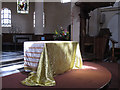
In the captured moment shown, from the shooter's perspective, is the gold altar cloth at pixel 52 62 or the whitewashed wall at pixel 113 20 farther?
the whitewashed wall at pixel 113 20

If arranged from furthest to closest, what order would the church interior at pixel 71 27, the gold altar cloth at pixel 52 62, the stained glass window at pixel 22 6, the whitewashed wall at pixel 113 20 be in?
1. the stained glass window at pixel 22 6
2. the whitewashed wall at pixel 113 20
3. the church interior at pixel 71 27
4. the gold altar cloth at pixel 52 62

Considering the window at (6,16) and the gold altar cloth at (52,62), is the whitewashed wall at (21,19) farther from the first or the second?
the gold altar cloth at (52,62)

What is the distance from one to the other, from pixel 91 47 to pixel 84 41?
398 mm

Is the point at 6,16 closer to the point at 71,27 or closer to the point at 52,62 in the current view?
the point at 71,27

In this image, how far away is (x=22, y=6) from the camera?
35.6 ft

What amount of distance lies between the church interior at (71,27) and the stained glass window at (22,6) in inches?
9.1

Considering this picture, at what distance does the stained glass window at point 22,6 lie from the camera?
10.8 meters

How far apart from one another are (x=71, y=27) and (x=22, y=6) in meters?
6.80

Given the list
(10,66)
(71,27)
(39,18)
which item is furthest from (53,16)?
(10,66)

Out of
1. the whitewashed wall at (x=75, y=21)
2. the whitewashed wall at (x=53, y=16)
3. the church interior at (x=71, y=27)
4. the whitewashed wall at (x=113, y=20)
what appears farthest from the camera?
the whitewashed wall at (x=53, y=16)

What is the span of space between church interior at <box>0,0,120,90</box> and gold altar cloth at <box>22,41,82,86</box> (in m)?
1.49

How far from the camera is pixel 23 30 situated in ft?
35.5

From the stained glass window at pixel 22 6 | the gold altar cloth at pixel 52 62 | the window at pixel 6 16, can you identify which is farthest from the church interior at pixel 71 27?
the gold altar cloth at pixel 52 62

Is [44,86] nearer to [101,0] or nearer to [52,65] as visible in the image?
[52,65]
